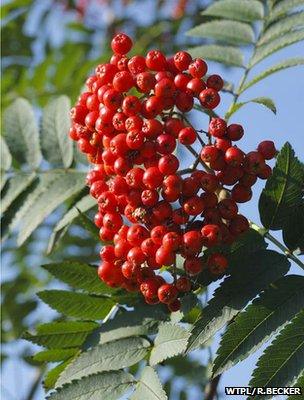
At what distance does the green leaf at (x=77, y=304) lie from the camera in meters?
2.27

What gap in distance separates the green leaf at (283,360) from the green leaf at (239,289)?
0.11 meters

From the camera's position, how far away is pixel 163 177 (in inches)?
74.7

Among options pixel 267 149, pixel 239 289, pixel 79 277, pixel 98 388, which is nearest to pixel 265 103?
pixel 267 149

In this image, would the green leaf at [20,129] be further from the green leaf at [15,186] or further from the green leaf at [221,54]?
the green leaf at [221,54]

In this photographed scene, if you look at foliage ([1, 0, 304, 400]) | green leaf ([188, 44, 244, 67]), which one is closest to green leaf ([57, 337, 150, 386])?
foliage ([1, 0, 304, 400])

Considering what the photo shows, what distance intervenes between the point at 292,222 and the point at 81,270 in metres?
0.63

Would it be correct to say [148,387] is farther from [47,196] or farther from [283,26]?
[283,26]

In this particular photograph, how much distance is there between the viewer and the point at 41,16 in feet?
16.6

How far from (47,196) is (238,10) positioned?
0.96 metres

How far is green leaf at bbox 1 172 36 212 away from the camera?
271 cm

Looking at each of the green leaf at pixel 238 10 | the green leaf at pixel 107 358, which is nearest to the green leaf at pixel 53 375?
the green leaf at pixel 107 358

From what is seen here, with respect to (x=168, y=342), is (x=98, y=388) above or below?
below

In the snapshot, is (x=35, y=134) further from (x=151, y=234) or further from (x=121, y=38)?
(x=151, y=234)

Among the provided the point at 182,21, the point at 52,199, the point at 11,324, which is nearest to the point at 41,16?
the point at 182,21
